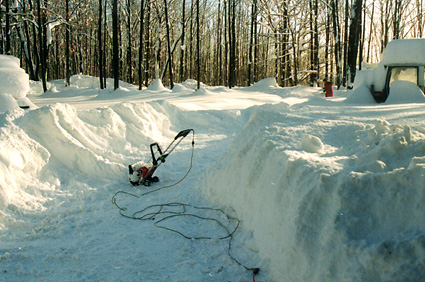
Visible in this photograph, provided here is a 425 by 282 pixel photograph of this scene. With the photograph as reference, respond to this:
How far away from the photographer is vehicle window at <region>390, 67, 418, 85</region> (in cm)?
868

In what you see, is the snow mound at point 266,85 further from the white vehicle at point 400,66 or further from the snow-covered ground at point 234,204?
the snow-covered ground at point 234,204

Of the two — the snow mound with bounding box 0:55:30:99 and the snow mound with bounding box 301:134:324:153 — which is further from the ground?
the snow mound with bounding box 0:55:30:99

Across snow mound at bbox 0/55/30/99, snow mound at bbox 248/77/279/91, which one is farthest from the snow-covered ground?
snow mound at bbox 248/77/279/91

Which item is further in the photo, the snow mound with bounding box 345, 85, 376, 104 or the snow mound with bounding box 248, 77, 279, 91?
the snow mound with bounding box 248, 77, 279, 91

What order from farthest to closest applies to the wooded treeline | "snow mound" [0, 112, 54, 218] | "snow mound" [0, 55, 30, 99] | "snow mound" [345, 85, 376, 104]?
the wooded treeline
"snow mound" [345, 85, 376, 104]
"snow mound" [0, 55, 30, 99]
"snow mound" [0, 112, 54, 218]

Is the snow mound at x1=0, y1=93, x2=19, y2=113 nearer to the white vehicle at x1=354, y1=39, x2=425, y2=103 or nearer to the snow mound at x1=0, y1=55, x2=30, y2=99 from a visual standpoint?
the snow mound at x1=0, y1=55, x2=30, y2=99

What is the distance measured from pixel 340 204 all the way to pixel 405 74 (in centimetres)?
823

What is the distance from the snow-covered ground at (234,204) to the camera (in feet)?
6.81

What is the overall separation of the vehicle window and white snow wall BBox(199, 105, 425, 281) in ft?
20.5

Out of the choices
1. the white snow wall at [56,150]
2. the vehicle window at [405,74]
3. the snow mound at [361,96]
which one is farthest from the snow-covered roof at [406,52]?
the white snow wall at [56,150]

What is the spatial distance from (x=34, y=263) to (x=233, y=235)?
2008 mm

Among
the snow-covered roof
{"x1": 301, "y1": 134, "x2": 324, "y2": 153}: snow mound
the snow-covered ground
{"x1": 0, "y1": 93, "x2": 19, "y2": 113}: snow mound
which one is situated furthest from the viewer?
the snow-covered roof

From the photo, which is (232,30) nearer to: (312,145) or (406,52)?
(406,52)

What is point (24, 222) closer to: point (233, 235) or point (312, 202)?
point (233, 235)
